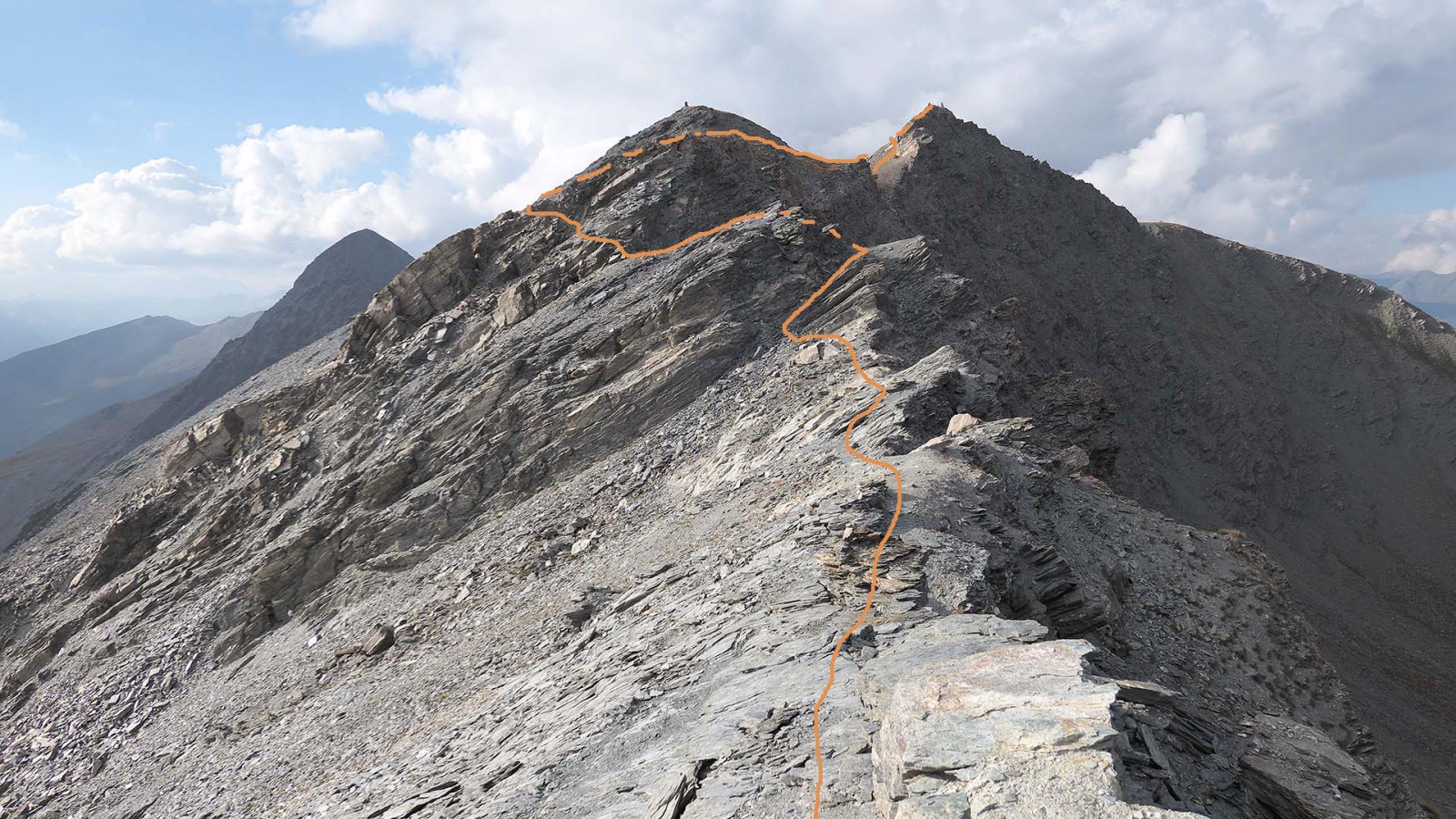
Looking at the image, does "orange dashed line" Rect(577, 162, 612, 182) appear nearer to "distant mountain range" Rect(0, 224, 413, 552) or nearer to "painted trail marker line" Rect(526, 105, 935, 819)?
"painted trail marker line" Rect(526, 105, 935, 819)

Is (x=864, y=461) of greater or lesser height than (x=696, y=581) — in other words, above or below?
above

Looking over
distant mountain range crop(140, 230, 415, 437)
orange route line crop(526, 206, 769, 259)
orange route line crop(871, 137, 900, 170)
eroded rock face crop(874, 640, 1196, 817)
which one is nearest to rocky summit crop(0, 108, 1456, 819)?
eroded rock face crop(874, 640, 1196, 817)

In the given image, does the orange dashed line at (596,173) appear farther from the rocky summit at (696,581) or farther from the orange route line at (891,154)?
the orange route line at (891,154)

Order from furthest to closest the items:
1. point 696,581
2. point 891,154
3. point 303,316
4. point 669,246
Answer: point 303,316, point 891,154, point 669,246, point 696,581

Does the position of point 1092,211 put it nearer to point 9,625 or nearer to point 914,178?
point 914,178

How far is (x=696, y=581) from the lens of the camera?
16031 millimetres

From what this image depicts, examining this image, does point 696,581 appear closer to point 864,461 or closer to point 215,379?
point 864,461

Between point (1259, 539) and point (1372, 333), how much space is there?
34.1m

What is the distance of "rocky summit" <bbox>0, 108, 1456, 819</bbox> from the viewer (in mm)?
9258

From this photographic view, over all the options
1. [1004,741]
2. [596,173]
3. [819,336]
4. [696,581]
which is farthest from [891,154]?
[1004,741]

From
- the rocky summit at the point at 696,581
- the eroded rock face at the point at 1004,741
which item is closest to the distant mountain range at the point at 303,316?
the rocky summit at the point at 696,581

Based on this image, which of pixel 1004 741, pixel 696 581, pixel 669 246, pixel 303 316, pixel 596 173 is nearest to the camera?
pixel 1004 741

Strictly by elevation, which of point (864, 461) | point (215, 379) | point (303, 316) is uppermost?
point (303, 316)

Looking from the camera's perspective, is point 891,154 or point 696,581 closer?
point 696,581
